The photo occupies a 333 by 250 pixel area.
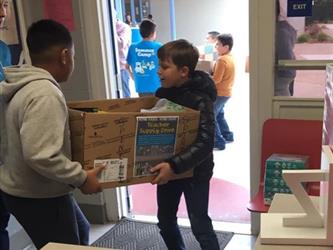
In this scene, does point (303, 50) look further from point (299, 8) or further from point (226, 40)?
point (226, 40)

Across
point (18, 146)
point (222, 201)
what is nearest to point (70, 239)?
point (18, 146)

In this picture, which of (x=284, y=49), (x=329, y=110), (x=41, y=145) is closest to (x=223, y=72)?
(x=284, y=49)

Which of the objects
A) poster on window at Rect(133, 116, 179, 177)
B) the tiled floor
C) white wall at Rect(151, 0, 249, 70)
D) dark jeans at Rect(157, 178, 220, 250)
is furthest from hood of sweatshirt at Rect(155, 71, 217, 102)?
white wall at Rect(151, 0, 249, 70)

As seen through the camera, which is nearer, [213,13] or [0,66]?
[0,66]

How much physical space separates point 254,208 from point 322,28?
102cm

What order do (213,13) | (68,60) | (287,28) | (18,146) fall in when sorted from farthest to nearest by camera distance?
(213,13) → (287,28) → (68,60) → (18,146)

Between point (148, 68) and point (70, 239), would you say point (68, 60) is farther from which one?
point (148, 68)

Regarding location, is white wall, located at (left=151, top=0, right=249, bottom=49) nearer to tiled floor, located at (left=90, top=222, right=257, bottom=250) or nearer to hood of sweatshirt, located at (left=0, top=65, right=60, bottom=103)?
tiled floor, located at (left=90, top=222, right=257, bottom=250)

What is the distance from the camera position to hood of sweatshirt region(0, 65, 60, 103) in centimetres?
144

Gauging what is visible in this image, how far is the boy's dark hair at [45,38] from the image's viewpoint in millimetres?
1543

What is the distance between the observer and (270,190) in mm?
2189

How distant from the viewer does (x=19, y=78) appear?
147 cm

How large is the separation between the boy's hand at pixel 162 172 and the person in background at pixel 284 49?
3.25ft

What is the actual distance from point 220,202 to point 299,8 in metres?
1.61
